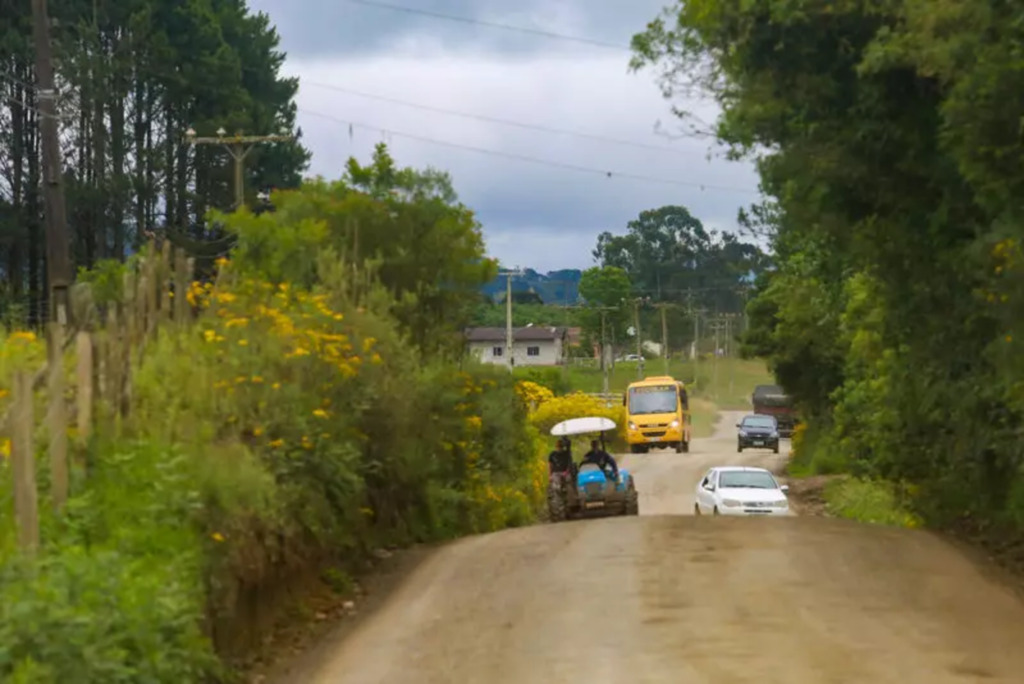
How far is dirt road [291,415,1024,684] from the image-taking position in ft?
37.8

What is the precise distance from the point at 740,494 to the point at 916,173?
17.0 metres

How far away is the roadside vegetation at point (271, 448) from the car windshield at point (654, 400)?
33.0m

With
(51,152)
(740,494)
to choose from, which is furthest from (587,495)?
(51,152)

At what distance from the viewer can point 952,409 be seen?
2172 cm

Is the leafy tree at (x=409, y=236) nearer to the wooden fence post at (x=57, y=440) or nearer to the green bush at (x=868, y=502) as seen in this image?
the green bush at (x=868, y=502)

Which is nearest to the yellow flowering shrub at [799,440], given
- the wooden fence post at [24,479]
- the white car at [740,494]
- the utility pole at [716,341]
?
the white car at [740,494]

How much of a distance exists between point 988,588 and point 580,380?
96618 mm

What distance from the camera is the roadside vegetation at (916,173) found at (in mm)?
13688

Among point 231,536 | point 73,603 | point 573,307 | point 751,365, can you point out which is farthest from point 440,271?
point 751,365

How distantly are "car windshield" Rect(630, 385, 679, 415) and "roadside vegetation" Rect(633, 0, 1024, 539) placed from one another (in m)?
38.2

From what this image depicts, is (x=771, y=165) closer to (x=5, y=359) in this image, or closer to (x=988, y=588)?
(x=988, y=588)

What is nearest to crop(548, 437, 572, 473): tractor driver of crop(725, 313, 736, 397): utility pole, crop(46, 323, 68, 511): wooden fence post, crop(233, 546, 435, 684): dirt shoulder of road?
crop(233, 546, 435, 684): dirt shoulder of road

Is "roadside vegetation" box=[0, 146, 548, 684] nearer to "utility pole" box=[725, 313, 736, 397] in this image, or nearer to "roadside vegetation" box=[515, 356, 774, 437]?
"roadside vegetation" box=[515, 356, 774, 437]

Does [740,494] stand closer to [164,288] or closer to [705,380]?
[164,288]
